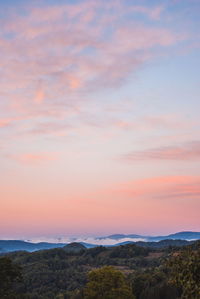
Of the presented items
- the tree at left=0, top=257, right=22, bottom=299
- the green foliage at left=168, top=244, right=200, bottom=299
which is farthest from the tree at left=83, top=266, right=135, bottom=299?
the green foliage at left=168, top=244, right=200, bottom=299

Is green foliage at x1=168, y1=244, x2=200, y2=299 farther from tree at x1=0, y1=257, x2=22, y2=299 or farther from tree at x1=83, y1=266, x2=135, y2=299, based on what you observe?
tree at x1=83, y1=266, x2=135, y2=299

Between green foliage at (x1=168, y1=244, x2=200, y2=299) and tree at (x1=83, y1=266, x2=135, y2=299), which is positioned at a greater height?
green foliage at (x1=168, y1=244, x2=200, y2=299)

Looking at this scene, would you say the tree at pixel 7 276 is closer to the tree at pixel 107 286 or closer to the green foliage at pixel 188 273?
the tree at pixel 107 286

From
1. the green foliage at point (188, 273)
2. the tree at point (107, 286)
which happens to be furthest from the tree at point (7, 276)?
the green foliage at point (188, 273)

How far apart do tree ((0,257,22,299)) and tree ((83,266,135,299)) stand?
12.5 meters

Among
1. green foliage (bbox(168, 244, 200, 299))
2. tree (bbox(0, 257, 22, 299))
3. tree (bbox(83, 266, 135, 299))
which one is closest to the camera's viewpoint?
green foliage (bbox(168, 244, 200, 299))

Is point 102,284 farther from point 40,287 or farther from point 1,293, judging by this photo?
point 40,287

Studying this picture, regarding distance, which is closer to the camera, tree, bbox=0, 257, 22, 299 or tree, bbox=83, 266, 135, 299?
tree, bbox=0, 257, 22, 299

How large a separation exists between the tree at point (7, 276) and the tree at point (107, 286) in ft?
41.1

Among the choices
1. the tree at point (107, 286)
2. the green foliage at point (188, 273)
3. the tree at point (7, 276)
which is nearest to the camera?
the green foliage at point (188, 273)

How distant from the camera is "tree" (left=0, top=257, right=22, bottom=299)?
5017 cm

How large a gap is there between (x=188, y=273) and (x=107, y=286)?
43433 mm

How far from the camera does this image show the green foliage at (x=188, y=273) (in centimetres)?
1839

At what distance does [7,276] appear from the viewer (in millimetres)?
52219
